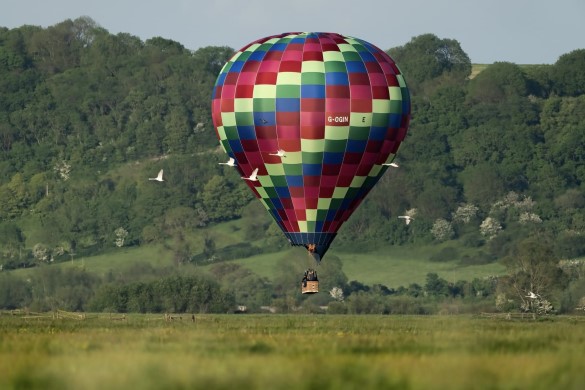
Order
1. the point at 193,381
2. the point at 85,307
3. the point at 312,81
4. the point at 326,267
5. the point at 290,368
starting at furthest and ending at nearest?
the point at 326,267 < the point at 85,307 < the point at 312,81 < the point at 290,368 < the point at 193,381

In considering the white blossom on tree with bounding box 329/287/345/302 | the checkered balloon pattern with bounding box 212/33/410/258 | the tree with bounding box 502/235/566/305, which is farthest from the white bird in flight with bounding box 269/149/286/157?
the white blossom on tree with bounding box 329/287/345/302

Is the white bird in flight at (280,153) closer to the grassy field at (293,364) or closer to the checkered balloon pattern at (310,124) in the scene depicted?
the checkered balloon pattern at (310,124)

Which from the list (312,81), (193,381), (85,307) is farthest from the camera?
(85,307)

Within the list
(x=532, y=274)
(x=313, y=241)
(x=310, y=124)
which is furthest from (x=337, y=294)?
(x=310, y=124)

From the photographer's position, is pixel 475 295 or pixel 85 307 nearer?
pixel 85 307

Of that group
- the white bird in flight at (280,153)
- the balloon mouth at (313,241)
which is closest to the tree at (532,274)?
the balloon mouth at (313,241)

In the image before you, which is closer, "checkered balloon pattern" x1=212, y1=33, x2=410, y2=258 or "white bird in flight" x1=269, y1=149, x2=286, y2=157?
"white bird in flight" x1=269, y1=149, x2=286, y2=157

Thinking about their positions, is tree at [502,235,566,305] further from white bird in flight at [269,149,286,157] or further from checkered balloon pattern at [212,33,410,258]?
white bird in flight at [269,149,286,157]

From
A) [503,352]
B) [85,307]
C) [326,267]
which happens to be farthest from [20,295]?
[503,352]

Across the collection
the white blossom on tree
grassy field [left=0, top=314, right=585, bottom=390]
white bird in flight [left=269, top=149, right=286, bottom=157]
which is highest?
white bird in flight [left=269, top=149, right=286, bottom=157]

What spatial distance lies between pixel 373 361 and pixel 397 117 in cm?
4910

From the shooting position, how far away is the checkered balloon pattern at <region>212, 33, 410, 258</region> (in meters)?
86.3

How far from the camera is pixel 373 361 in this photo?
137ft

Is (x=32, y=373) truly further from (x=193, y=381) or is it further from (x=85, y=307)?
(x=85, y=307)
